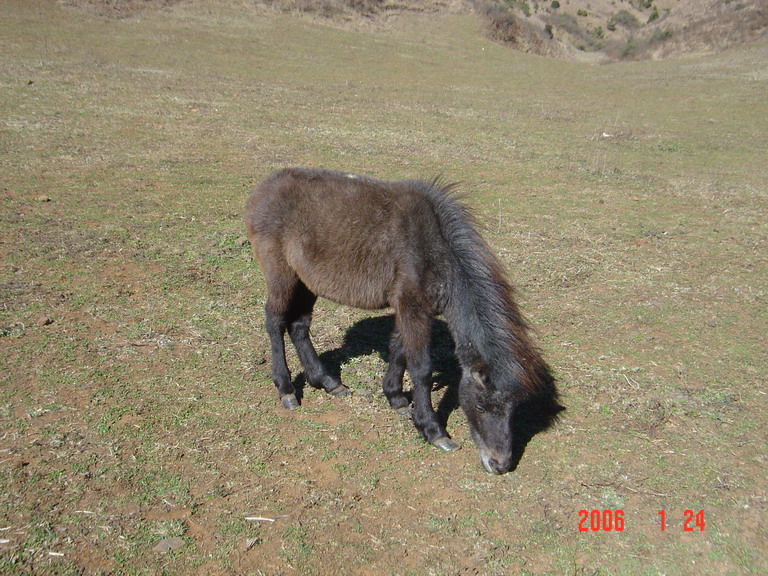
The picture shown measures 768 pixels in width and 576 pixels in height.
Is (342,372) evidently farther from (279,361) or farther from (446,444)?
(446,444)

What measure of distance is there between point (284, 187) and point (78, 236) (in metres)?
4.28

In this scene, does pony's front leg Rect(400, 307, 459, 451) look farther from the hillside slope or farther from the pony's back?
the hillside slope

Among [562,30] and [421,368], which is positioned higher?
[562,30]

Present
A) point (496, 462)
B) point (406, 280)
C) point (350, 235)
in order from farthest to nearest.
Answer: point (350, 235) < point (406, 280) < point (496, 462)

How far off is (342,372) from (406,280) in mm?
1512

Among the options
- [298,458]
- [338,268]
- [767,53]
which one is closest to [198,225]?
[338,268]

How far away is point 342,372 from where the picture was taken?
5773 millimetres

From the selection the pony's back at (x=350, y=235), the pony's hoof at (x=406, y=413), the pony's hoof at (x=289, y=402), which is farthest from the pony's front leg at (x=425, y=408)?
the pony's hoof at (x=289, y=402)

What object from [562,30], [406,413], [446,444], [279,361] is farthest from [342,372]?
[562,30]

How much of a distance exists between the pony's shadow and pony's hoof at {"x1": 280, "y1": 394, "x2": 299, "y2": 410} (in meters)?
0.59

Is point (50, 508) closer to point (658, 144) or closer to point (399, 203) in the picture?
point (399, 203)

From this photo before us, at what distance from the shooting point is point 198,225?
29.4 ft

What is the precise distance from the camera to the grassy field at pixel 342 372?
12.4 feet

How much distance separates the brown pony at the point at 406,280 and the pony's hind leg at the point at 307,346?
1 centimetres
